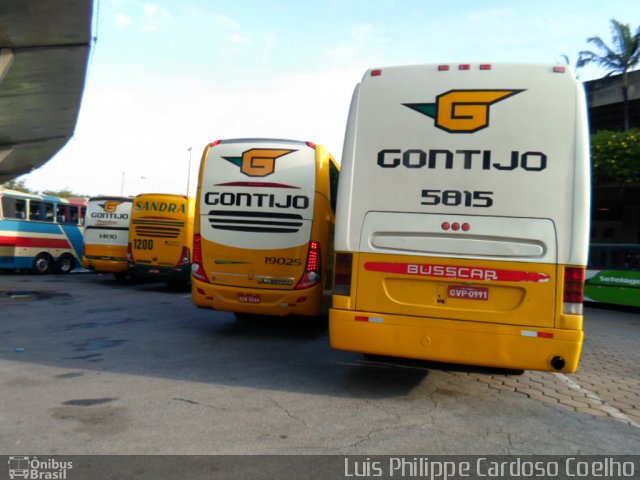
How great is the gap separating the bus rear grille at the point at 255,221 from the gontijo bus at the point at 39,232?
14382mm

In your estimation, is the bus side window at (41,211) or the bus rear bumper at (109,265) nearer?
the bus rear bumper at (109,265)

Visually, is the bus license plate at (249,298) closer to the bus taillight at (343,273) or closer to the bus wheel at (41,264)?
the bus taillight at (343,273)

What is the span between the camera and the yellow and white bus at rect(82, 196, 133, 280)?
57.3 feet

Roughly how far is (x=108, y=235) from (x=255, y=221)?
1118 cm

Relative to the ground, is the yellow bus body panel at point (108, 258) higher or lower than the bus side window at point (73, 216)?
lower

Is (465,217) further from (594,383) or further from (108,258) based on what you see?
(108,258)

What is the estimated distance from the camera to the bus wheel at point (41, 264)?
20.3 m

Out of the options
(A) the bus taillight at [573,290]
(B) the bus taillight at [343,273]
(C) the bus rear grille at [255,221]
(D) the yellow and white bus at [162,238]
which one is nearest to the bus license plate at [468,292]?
(A) the bus taillight at [573,290]

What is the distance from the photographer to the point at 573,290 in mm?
4832

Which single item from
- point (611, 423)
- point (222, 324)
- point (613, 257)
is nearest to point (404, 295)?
point (611, 423)

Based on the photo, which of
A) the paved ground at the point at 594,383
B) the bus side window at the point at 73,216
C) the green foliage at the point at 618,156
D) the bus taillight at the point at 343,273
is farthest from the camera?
the bus side window at the point at 73,216

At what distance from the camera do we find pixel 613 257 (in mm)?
15359

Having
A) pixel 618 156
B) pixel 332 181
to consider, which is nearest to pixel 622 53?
pixel 618 156

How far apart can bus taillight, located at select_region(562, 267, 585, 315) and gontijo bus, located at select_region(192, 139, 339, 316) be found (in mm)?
→ 3963
